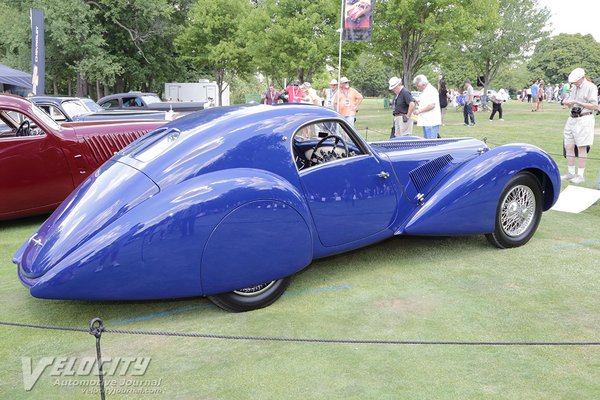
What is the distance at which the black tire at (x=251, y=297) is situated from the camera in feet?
12.7

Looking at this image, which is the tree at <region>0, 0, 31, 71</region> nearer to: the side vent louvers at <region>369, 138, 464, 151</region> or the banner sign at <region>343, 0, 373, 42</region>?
the banner sign at <region>343, 0, 373, 42</region>

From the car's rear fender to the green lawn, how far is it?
0.37 m

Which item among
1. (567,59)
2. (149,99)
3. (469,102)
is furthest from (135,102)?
(567,59)

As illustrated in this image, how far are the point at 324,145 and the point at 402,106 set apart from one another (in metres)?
5.82

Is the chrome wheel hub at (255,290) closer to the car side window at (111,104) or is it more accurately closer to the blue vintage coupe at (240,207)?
the blue vintage coupe at (240,207)

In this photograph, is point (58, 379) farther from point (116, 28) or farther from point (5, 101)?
point (116, 28)

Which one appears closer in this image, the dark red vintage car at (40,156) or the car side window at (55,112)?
the dark red vintage car at (40,156)

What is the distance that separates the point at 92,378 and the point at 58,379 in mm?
196

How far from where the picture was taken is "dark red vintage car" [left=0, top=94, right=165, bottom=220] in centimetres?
632

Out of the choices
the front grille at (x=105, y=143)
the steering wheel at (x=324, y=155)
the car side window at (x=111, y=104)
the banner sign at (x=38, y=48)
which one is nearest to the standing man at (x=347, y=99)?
the front grille at (x=105, y=143)

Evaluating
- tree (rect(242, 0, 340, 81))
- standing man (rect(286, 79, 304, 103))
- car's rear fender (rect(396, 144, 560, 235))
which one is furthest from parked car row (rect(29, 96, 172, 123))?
tree (rect(242, 0, 340, 81))

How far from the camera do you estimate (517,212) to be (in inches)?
212

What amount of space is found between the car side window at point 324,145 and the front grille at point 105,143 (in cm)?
324

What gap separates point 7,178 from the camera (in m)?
6.27
